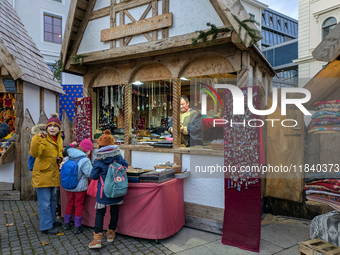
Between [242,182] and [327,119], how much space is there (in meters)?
1.98

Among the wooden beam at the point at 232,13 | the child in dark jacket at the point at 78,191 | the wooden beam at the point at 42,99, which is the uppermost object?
the wooden beam at the point at 232,13

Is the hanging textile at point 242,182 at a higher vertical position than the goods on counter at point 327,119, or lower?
lower

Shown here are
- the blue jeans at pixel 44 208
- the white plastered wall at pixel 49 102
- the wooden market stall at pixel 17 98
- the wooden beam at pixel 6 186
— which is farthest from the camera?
the white plastered wall at pixel 49 102

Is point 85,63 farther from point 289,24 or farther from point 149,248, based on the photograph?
point 289,24

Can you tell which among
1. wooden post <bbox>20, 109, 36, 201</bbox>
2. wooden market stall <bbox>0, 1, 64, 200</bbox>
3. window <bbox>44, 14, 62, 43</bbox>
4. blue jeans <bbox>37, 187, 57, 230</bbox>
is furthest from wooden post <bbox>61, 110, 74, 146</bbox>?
A: window <bbox>44, 14, 62, 43</bbox>

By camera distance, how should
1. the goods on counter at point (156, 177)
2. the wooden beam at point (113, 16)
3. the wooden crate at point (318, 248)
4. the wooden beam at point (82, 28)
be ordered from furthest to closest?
the wooden beam at point (82, 28) < the wooden beam at point (113, 16) < the goods on counter at point (156, 177) < the wooden crate at point (318, 248)

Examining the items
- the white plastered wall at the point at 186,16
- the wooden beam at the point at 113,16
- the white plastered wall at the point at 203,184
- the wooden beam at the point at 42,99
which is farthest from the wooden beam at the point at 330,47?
the wooden beam at the point at 42,99

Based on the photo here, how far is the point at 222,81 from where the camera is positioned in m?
8.48

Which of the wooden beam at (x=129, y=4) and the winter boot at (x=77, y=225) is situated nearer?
the winter boot at (x=77, y=225)

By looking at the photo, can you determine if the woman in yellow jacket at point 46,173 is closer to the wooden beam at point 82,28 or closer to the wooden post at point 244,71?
the wooden beam at point 82,28

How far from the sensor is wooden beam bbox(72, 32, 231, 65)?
4828mm

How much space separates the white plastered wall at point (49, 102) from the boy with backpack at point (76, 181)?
204 inches

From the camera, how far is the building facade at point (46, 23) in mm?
15023

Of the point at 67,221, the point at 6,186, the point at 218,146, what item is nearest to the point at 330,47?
the point at 218,146
